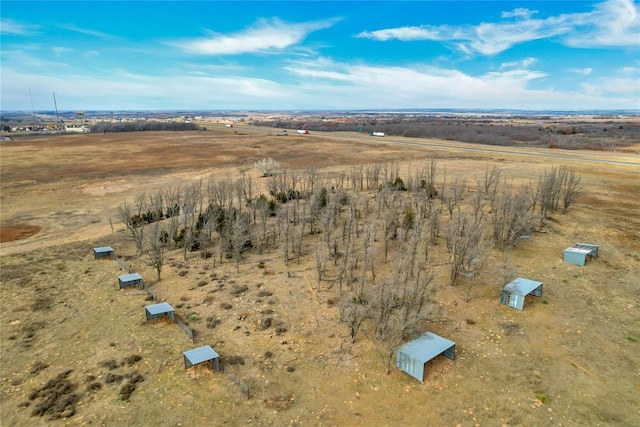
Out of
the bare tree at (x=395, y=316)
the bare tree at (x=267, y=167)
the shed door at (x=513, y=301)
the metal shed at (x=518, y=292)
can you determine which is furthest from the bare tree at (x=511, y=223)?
the bare tree at (x=267, y=167)

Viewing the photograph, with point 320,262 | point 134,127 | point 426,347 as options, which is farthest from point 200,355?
point 134,127

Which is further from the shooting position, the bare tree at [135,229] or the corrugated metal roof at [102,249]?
the bare tree at [135,229]

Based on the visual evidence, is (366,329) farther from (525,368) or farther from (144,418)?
(144,418)

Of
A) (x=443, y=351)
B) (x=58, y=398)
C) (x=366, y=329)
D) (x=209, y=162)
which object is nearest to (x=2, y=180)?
(x=209, y=162)

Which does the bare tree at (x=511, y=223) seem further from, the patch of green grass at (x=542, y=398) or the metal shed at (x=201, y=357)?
the metal shed at (x=201, y=357)

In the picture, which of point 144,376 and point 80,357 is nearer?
point 144,376

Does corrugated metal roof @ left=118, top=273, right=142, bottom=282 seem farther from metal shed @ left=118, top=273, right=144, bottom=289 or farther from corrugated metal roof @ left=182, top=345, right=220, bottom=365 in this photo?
corrugated metal roof @ left=182, top=345, right=220, bottom=365

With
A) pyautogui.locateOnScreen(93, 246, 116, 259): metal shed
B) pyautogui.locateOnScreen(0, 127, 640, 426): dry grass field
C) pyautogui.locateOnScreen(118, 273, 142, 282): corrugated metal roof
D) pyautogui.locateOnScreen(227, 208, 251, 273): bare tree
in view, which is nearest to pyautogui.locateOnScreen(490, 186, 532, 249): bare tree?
pyautogui.locateOnScreen(0, 127, 640, 426): dry grass field
